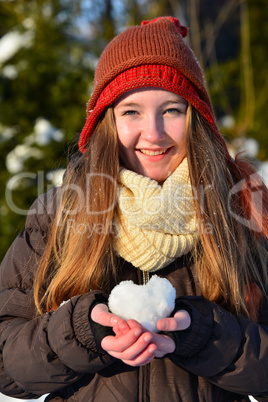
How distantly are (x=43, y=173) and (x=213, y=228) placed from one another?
2.77 m

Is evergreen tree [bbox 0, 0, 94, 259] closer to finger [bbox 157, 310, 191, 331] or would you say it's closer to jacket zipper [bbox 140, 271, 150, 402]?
jacket zipper [bbox 140, 271, 150, 402]

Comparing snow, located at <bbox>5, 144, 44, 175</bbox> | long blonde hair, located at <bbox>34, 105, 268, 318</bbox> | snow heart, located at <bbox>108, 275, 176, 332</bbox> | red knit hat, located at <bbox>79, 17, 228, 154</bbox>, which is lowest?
snow heart, located at <bbox>108, 275, 176, 332</bbox>

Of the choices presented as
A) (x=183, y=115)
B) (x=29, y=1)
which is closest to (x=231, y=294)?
(x=183, y=115)

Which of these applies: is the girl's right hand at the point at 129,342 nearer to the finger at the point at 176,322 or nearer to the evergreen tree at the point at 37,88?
the finger at the point at 176,322

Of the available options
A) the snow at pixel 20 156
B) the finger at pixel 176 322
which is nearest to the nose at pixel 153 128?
the finger at pixel 176 322

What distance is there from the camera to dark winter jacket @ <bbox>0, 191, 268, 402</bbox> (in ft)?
4.59

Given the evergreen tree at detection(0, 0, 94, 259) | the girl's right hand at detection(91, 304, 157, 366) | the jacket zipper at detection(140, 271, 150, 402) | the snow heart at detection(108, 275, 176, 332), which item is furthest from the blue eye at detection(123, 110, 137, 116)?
the evergreen tree at detection(0, 0, 94, 259)

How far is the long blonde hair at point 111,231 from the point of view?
5.50 ft

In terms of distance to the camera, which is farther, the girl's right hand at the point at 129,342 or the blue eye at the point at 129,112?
the blue eye at the point at 129,112

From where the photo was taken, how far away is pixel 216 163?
72.6 inches

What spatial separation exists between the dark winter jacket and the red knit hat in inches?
30.5

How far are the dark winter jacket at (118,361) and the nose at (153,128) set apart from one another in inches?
23.8

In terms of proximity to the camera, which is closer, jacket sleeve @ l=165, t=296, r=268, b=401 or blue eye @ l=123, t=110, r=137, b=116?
jacket sleeve @ l=165, t=296, r=268, b=401

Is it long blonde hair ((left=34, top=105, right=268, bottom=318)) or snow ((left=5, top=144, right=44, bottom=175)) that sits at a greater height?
snow ((left=5, top=144, right=44, bottom=175))
